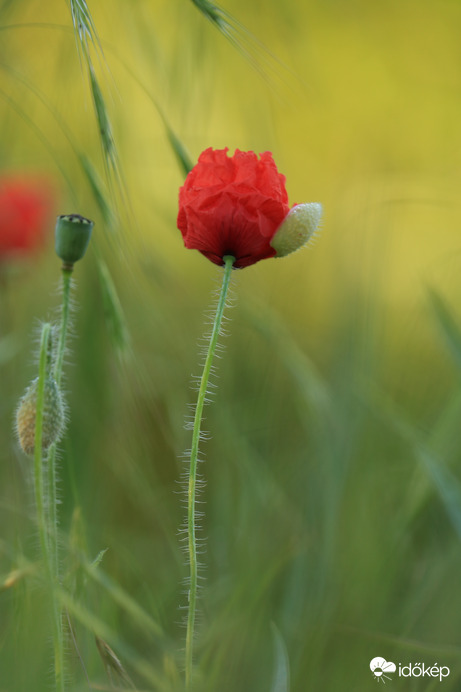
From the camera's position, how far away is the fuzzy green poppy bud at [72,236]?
43cm

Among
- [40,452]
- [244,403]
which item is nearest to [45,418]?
[40,452]

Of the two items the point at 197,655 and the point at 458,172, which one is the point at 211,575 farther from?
the point at 458,172

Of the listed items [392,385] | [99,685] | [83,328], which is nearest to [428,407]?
[392,385]

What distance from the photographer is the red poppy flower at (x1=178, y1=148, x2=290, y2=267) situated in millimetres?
444

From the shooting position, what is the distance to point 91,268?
2.57 ft

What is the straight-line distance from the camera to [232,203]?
447 millimetres

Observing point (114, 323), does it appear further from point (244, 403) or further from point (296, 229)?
point (244, 403)

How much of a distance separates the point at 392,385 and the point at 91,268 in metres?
0.41

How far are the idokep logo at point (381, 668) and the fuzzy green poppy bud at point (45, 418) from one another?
0.27 meters

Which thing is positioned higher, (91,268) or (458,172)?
(458,172)

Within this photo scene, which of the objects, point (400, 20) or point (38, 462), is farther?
point (400, 20)

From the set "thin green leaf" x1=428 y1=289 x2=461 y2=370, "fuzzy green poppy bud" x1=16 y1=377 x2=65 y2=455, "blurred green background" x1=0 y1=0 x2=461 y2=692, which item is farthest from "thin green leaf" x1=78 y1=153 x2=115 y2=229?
"thin green leaf" x1=428 y1=289 x2=461 y2=370

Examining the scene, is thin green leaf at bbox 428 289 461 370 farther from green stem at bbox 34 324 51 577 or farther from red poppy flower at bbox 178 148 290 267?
green stem at bbox 34 324 51 577

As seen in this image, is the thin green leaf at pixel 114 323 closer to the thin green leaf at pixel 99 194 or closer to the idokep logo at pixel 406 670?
the thin green leaf at pixel 99 194
